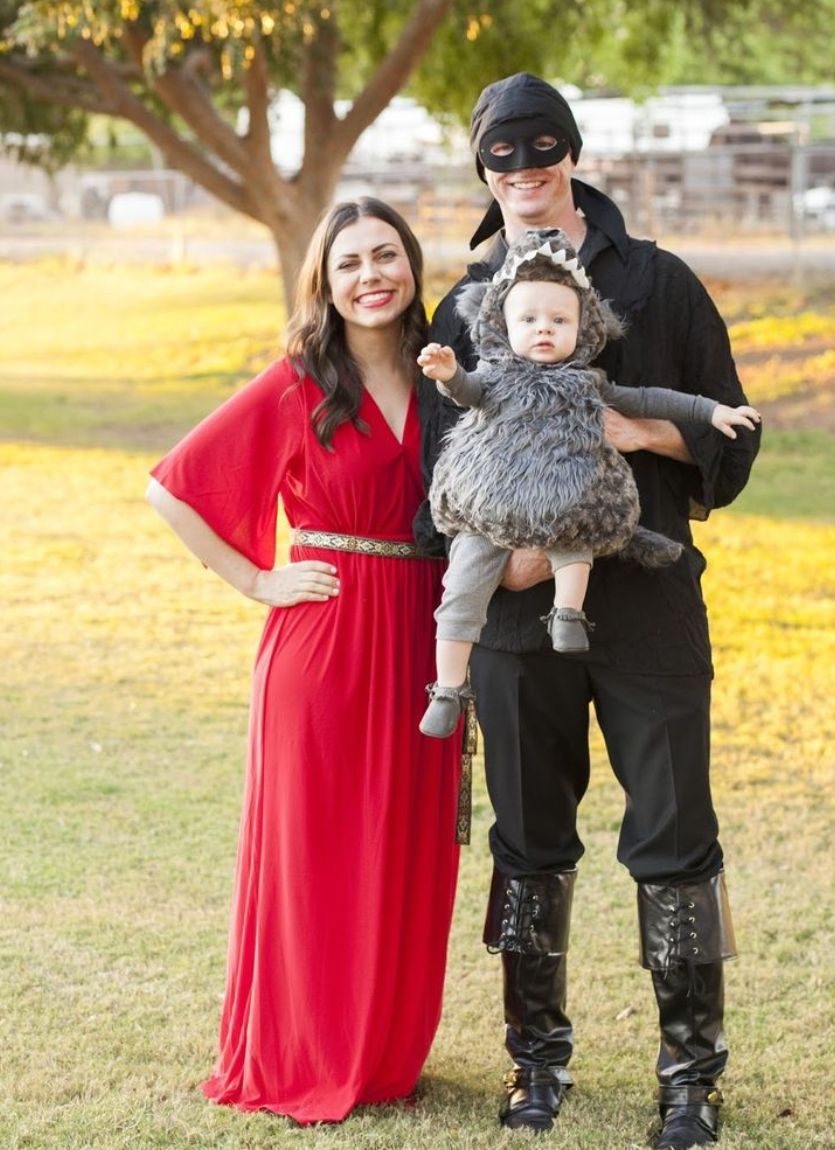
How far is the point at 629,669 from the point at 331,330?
0.95 meters

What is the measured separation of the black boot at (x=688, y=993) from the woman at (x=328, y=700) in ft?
1.89

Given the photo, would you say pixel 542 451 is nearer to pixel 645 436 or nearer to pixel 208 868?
pixel 645 436

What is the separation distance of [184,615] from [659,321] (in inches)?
250

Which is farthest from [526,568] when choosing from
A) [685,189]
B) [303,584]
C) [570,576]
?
[685,189]

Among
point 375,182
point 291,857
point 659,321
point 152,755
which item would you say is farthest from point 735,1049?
point 375,182

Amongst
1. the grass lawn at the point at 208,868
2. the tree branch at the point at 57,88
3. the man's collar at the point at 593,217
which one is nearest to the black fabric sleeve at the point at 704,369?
the man's collar at the point at 593,217

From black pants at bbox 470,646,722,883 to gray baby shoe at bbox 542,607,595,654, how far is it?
20 cm

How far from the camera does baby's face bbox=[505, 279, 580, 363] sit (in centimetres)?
325

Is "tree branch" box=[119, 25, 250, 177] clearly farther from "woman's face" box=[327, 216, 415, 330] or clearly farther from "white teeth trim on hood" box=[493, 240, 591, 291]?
"white teeth trim on hood" box=[493, 240, 591, 291]

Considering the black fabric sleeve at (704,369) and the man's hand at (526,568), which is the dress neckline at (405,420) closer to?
the man's hand at (526,568)

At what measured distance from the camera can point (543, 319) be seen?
3.26 metres

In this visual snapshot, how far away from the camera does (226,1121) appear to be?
3.75 m

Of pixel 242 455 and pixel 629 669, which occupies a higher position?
pixel 242 455

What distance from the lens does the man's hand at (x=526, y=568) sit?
341 cm
